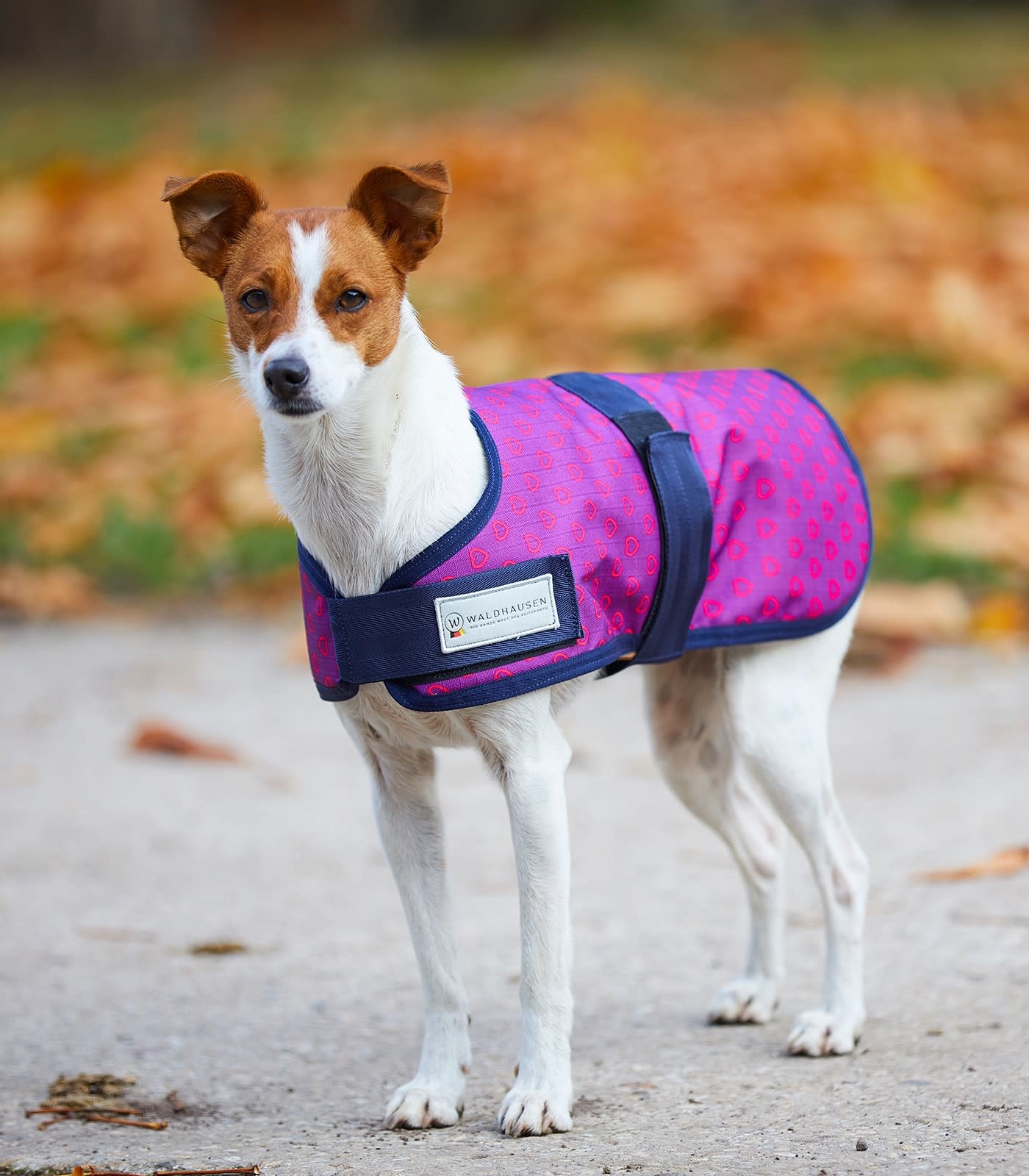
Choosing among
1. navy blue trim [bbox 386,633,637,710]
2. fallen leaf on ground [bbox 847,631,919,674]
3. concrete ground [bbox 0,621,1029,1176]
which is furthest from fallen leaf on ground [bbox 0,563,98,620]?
navy blue trim [bbox 386,633,637,710]

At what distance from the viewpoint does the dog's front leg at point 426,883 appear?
11.9ft

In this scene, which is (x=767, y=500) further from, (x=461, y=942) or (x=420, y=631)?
(x=461, y=942)

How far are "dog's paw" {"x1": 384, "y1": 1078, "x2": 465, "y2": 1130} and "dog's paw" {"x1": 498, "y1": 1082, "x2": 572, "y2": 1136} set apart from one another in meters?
0.13

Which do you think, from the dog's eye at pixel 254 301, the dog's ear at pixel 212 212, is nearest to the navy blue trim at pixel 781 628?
the dog's eye at pixel 254 301

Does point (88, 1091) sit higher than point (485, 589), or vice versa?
point (485, 589)

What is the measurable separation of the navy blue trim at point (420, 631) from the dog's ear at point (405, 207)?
2.30 feet

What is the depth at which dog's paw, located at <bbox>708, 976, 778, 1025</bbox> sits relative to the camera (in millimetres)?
4121

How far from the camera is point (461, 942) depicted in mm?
4742

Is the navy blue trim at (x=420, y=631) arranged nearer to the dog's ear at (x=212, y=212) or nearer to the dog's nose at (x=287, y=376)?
the dog's nose at (x=287, y=376)

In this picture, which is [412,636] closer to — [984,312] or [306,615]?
[306,615]

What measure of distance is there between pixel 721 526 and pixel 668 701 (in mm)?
645

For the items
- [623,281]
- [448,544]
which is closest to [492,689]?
[448,544]

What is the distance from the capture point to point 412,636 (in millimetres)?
3346

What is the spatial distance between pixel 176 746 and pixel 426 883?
114 inches
